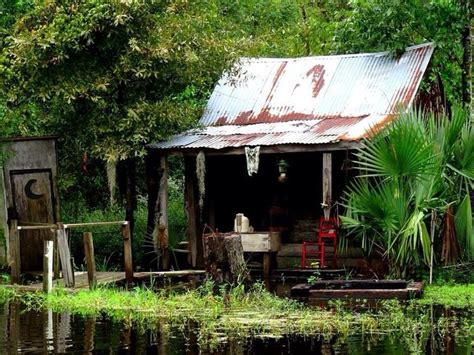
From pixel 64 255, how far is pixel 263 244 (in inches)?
148

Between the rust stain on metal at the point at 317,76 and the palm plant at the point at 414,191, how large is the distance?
3.62 m

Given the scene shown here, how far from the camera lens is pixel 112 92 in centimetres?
1688

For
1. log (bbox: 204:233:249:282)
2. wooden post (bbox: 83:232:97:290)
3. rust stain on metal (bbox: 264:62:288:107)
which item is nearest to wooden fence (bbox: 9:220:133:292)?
wooden post (bbox: 83:232:97:290)

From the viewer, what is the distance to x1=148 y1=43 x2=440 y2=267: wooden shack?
53.5ft

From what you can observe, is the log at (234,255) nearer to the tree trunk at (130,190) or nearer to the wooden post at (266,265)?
the wooden post at (266,265)

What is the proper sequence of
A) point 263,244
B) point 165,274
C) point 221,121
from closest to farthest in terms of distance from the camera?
point 165,274
point 263,244
point 221,121

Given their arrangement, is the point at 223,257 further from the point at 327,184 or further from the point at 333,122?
the point at 333,122

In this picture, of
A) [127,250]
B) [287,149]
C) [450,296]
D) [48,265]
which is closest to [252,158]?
[287,149]

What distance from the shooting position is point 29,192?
16797 mm

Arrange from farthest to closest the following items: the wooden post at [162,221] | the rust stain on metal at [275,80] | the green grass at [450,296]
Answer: the rust stain on metal at [275,80] → the wooden post at [162,221] → the green grass at [450,296]

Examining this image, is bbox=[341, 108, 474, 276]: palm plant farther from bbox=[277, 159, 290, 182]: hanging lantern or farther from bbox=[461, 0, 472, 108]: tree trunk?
bbox=[461, 0, 472, 108]: tree trunk

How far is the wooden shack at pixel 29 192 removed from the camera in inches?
654

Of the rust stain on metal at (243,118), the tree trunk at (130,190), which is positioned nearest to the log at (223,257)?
the tree trunk at (130,190)

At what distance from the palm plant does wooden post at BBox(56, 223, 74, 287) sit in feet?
14.0
